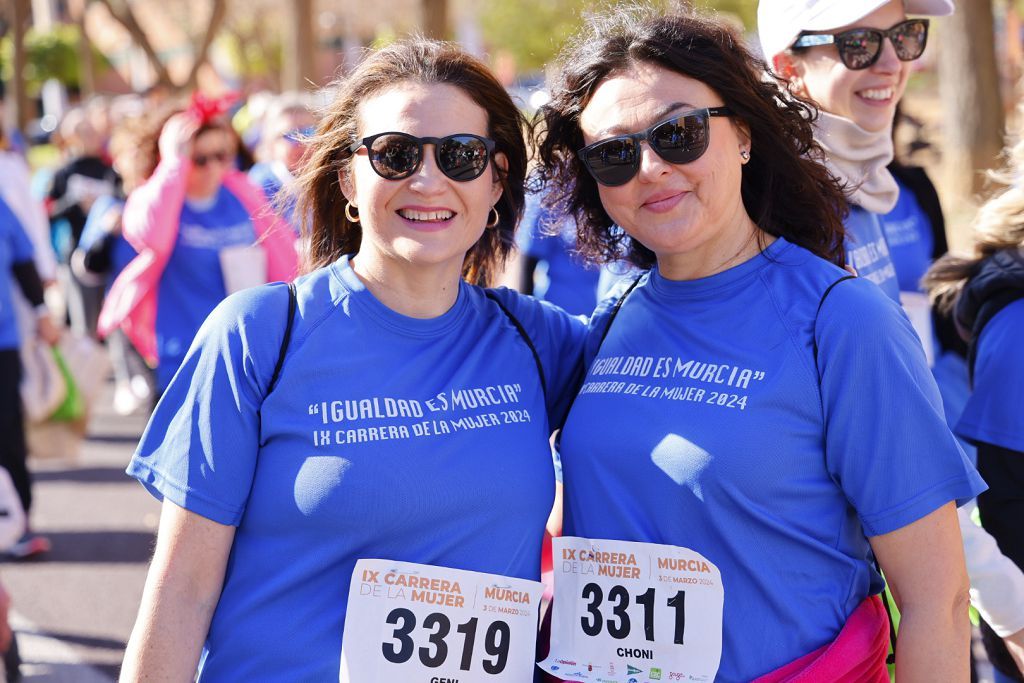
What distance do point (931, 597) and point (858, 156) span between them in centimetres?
140

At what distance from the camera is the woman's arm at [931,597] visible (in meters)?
2.17

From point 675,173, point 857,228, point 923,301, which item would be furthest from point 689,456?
point 923,301

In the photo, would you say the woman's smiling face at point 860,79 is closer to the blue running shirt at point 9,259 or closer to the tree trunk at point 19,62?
the blue running shirt at point 9,259

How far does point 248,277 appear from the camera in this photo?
6180 millimetres

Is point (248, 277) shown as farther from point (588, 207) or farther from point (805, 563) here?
point (805, 563)

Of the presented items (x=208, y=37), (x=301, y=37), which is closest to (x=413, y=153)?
(x=301, y=37)

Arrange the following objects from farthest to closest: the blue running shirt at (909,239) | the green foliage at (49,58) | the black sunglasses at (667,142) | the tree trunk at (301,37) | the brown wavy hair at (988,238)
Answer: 1. the green foliage at (49,58)
2. the tree trunk at (301,37)
3. the blue running shirt at (909,239)
4. the brown wavy hair at (988,238)
5. the black sunglasses at (667,142)

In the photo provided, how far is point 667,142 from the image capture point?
240 centimetres

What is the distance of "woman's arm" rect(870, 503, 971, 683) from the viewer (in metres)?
2.17

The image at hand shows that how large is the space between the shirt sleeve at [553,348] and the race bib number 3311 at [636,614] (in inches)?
16.8

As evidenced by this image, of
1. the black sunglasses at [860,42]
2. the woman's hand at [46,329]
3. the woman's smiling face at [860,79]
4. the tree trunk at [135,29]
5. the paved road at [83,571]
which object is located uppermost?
the tree trunk at [135,29]

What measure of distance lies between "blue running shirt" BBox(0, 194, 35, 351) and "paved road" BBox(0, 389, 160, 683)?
1.26 m

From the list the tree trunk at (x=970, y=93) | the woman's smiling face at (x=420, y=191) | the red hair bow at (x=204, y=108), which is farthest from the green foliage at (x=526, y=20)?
the woman's smiling face at (x=420, y=191)

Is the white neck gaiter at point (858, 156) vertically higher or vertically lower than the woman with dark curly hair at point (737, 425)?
higher
